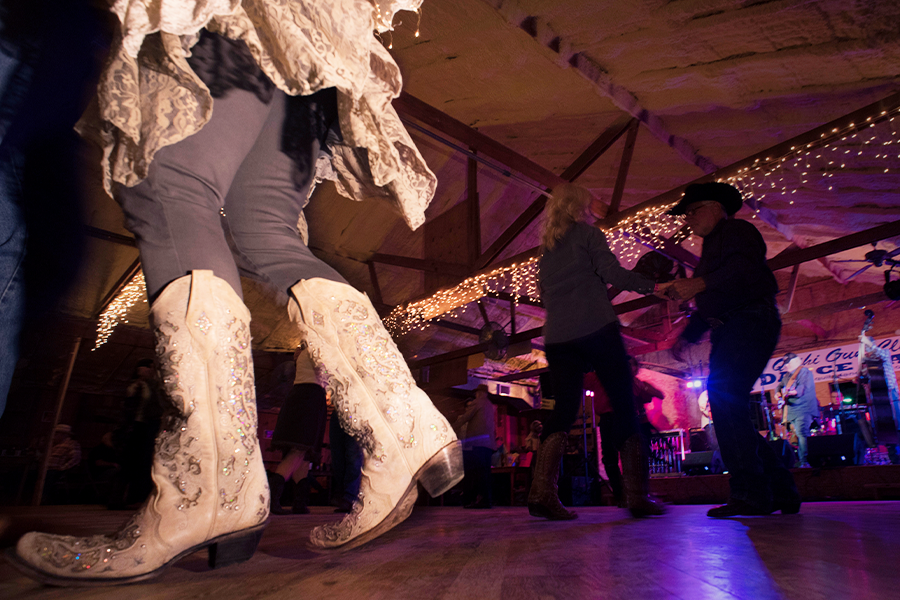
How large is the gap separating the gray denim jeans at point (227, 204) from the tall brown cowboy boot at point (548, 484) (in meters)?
1.41

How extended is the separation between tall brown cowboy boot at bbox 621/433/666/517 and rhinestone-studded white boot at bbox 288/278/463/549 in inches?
51.3

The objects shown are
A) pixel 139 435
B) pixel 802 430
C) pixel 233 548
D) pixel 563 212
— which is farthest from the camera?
pixel 802 430

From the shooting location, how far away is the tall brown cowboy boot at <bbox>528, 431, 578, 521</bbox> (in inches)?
76.7

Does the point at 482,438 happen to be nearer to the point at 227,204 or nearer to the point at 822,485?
the point at 822,485

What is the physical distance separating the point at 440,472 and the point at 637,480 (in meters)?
1.37

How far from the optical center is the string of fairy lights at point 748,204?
13.1ft

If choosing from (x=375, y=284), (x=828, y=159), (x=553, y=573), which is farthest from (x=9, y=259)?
(x=375, y=284)

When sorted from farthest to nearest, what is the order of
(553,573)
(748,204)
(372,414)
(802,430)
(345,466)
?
(802,430)
(748,204)
(345,466)
(372,414)
(553,573)

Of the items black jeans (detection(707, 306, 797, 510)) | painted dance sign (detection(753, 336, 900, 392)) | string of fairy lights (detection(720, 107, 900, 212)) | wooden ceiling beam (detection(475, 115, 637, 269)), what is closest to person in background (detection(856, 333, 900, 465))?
painted dance sign (detection(753, 336, 900, 392))

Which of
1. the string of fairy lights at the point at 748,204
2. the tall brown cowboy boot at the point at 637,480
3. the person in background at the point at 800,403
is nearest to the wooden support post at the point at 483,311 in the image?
the string of fairy lights at the point at 748,204

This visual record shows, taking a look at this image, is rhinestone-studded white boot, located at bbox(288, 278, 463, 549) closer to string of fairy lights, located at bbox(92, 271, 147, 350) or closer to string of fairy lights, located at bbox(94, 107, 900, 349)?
string of fairy lights, located at bbox(94, 107, 900, 349)

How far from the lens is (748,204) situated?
5809 millimetres

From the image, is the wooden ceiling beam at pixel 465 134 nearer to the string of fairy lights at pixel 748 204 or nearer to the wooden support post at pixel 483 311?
the string of fairy lights at pixel 748 204

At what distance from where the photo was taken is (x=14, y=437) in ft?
27.5
